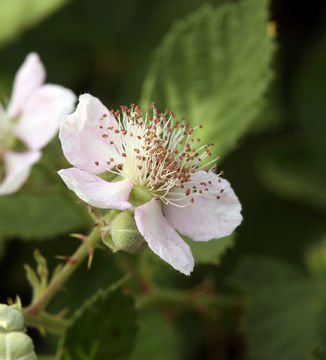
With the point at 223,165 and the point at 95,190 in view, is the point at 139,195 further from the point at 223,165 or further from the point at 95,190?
the point at 223,165

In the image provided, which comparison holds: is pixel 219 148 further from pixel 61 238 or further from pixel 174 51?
pixel 61 238

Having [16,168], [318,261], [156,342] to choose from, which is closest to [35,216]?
[16,168]

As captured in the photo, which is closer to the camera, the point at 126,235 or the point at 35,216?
the point at 126,235

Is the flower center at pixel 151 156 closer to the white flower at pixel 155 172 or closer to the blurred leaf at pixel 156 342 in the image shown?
the white flower at pixel 155 172

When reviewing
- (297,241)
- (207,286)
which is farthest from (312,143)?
(207,286)

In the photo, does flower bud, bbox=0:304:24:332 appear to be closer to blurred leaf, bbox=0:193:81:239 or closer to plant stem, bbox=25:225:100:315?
plant stem, bbox=25:225:100:315

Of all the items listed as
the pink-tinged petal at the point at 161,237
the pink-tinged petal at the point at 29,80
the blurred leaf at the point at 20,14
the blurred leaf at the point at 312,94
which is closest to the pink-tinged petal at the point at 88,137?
the pink-tinged petal at the point at 161,237
